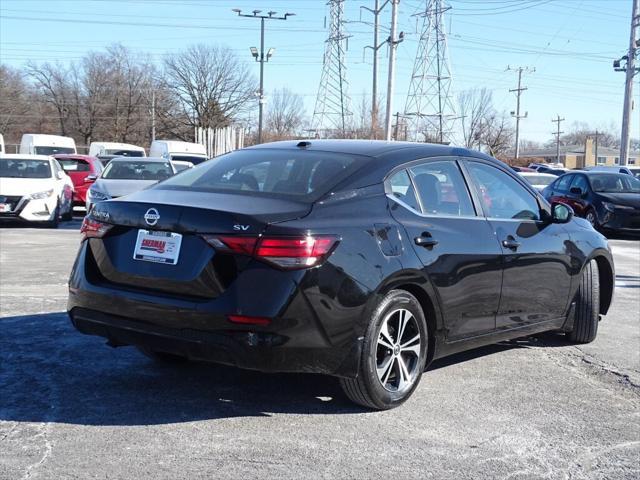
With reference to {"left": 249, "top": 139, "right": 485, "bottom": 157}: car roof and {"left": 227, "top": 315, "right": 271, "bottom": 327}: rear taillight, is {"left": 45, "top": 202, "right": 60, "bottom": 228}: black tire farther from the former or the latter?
{"left": 227, "top": 315, "right": 271, "bottom": 327}: rear taillight

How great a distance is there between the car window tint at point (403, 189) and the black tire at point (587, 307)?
218 cm

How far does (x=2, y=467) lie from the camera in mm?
3479

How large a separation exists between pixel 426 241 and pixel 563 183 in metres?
16.1

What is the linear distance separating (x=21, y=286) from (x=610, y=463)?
20.9ft

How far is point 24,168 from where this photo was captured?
53.2ft

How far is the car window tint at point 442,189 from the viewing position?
4.88m

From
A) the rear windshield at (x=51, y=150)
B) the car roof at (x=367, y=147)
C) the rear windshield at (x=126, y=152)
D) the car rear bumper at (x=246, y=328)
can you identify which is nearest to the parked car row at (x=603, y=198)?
the car roof at (x=367, y=147)

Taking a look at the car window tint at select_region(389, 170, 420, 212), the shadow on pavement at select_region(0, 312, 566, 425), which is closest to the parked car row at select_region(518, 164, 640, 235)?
the shadow on pavement at select_region(0, 312, 566, 425)

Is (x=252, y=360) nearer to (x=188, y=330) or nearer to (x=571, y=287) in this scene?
(x=188, y=330)

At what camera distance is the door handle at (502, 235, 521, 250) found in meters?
5.28

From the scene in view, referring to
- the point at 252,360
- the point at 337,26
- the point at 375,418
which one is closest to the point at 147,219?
the point at 252,360

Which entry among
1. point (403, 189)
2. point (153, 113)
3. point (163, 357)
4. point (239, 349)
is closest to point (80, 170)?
point (163, 357)

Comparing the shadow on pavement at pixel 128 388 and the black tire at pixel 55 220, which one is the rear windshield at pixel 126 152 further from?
the shadow on pavement at pixel 128 388

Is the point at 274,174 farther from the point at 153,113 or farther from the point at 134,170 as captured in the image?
the point at 153,113
